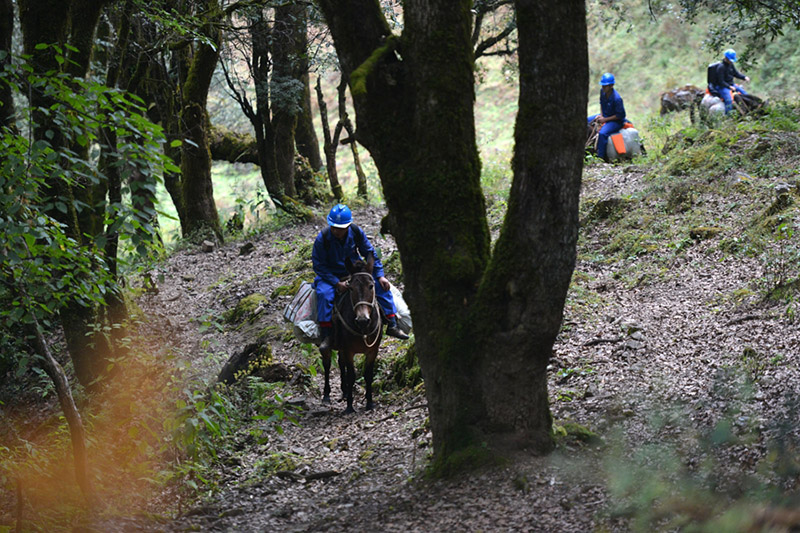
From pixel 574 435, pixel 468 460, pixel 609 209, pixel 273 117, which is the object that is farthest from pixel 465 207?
pixel 273 117

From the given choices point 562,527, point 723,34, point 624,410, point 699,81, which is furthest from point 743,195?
point 699,81

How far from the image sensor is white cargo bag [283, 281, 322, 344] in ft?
30.0

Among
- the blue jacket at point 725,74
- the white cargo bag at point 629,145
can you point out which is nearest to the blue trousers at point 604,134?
the white cargo bag at point 629,145

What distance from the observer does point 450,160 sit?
547cm

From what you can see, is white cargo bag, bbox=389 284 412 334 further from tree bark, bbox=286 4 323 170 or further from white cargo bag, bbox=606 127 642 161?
tree bark, bbox=286 4 323 170

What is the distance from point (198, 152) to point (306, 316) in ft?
35.1

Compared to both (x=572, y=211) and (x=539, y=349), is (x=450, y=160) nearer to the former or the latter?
(x=572, y=211)

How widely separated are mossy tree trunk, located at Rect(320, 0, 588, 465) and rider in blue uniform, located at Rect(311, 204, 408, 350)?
336 centimetres

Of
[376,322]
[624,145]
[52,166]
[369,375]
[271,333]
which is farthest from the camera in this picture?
[624,145]

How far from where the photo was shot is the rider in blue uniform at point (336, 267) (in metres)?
9.10

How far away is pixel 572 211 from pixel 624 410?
7.98ft

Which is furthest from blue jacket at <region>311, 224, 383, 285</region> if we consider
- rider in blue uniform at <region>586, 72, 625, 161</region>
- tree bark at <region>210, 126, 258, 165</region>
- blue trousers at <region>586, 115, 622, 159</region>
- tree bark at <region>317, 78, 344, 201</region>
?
tree bark at <region>210, 126, 258, 165</region>

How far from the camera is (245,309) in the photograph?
13.8 metres

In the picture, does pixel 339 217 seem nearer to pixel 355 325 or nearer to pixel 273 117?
pixel 355 325
